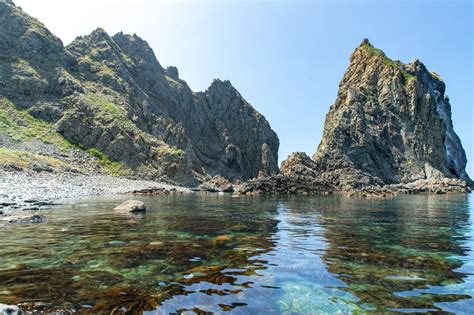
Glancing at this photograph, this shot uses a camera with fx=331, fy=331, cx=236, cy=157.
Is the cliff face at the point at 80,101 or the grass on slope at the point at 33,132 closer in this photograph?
the grass on slope at the point at 33,132

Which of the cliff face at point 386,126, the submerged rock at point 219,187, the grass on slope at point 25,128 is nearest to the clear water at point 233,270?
the submerged rock at point 219,187

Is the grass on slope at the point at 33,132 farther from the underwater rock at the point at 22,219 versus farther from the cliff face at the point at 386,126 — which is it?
the underwater rock at the point at 22,219

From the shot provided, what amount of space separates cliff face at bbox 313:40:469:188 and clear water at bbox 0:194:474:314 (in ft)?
319

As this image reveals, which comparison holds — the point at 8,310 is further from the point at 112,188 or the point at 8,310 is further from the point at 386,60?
the point at 386,60

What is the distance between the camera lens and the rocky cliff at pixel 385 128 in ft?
404

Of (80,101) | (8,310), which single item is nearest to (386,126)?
(80,101)

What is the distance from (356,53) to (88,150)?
130966mm

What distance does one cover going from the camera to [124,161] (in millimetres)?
122875

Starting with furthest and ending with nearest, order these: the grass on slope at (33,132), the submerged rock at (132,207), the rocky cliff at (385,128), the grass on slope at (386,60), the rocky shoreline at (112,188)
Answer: the grass on slope at (386,60) < the rocky cliff at (385,128) < the grass on slope at (33,132) < the rocky shoreline at (112,188) < the submerged rock at (132,207)

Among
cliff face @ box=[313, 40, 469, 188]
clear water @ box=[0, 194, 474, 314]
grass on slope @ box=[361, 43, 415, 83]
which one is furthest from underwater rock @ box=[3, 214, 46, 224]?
grass on slope @ box=[361, 43, 415, 83]

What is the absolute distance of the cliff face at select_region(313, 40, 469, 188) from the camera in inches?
4924

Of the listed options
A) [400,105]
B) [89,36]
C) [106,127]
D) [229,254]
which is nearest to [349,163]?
[400,105]

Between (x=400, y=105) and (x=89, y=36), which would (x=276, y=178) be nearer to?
(x=400, y=105)

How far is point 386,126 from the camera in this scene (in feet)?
456
